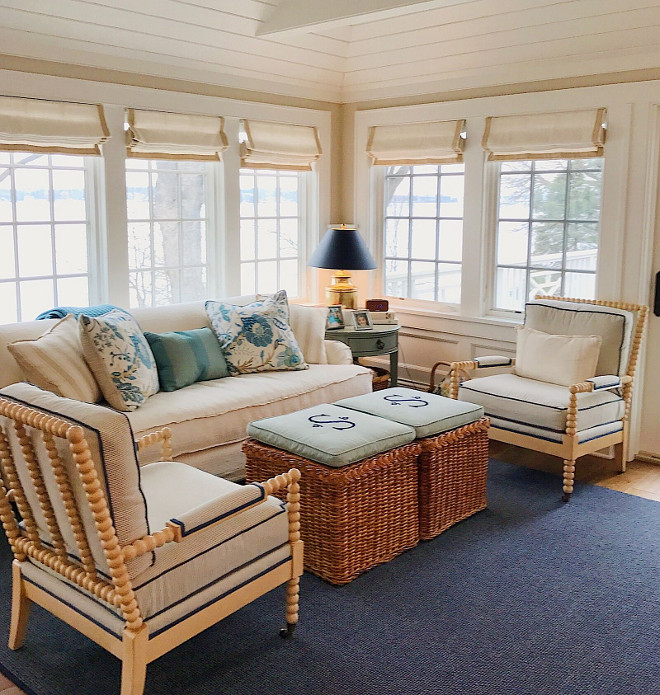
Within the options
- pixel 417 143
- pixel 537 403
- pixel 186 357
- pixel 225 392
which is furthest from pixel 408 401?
pixel 417 143

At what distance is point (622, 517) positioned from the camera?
3.82 m

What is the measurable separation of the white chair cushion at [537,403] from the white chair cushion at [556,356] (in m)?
0.07

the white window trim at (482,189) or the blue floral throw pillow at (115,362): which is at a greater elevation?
the white window trim at (482,189)

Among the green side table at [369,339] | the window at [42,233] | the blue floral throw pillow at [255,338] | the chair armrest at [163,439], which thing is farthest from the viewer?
the green side table at [369,339]

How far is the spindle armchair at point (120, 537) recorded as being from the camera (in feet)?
6.81

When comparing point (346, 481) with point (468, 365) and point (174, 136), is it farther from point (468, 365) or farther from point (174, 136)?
point (174, 136)

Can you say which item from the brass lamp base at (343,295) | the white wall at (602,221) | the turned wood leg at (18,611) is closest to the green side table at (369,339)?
the brass lamp base at (343,295)

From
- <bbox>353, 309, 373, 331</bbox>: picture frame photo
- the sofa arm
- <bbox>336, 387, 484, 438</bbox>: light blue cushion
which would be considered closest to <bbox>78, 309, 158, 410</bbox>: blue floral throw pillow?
<bbox>336, 387, 484, 438</bbox>: light blue cushion

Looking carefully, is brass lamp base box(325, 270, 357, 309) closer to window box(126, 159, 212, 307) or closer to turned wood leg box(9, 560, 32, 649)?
window box(126, 159, 212, 307)

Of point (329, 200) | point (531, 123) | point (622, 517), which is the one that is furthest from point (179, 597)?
point (329, 200)

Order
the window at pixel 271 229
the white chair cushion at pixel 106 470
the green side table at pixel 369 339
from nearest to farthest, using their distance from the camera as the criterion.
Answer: the white chair cushion at pixel 106 470 → the green side table at pixel 369 339 → the window at pixel 271 229

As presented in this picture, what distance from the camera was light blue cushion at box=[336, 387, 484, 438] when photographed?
3.49 metres

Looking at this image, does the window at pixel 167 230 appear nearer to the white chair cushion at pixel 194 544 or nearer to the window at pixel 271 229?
the window at pixel 271 229

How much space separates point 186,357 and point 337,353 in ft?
3.50
